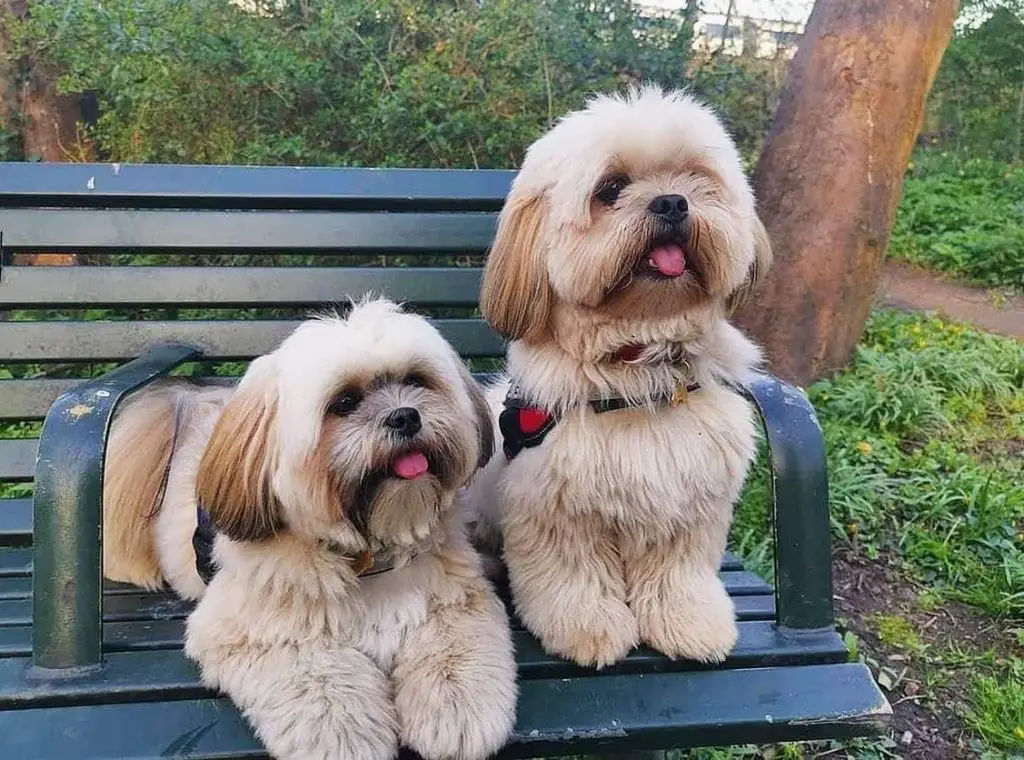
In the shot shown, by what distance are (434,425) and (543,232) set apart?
446 millimetres

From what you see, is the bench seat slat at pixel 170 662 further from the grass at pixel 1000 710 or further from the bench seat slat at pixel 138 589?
the grass at pixel 1000 710

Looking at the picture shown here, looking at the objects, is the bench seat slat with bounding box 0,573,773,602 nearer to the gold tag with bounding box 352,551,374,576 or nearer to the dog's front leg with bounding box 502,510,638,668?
the dog's front leg with bounding box 502,510,638,668

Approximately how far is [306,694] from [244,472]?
1.35 feet

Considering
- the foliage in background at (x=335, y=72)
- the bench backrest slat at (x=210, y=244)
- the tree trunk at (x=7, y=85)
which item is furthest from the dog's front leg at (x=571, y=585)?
the tree trunk at (x=7, y=85)

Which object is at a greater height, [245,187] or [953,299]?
[245,187]

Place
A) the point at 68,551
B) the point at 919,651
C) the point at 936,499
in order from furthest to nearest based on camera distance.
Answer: the point at 936,499 → the point at 919,651 → the point at 68,551

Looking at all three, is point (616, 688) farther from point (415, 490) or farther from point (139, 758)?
point (139, 758)

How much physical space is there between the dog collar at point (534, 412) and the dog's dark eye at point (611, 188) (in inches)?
15.4

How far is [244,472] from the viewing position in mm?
1662

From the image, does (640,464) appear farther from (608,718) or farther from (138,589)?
(138,589)

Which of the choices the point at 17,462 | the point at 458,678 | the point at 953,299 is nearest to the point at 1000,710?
the point at 458,678

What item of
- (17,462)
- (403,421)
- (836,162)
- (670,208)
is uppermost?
(836,162)

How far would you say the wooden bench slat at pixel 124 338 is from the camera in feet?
8.30

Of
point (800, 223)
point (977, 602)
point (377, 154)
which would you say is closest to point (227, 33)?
point (377, 154)
